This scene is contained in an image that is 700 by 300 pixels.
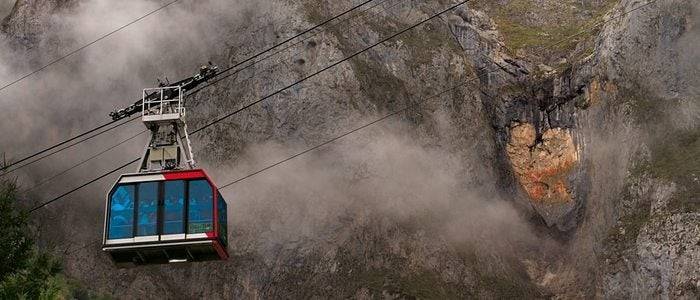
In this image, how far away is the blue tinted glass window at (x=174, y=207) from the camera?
118ft

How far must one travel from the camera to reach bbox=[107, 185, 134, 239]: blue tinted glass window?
35969mm

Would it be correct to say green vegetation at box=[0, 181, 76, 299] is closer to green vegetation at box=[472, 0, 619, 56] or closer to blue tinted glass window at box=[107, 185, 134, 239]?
blue tinted glass window at box=[107, 185, 134, 239]

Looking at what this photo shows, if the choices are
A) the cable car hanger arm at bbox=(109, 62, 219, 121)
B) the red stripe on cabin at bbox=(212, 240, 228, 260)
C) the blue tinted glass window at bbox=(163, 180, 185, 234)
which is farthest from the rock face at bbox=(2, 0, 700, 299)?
the blue tinted glass window at bbox=(163, 180, 185, 234)

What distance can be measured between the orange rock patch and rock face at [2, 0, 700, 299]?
0.59 feet

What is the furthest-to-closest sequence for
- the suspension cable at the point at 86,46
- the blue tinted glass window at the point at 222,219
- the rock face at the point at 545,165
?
the suspension cable at the point at 86,46
the rock face at the point at 545,165
the blue tinted glass window at the point at 222,219

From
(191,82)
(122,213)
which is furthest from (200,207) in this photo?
(191,82)

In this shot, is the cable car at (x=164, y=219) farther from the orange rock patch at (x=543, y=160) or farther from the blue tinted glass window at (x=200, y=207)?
the orange rock patch at (x=543, y=160)

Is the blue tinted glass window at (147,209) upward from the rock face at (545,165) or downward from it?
downward

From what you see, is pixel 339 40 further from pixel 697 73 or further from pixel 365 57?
pixel 697 73

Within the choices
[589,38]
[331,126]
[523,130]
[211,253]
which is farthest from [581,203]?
[211,253]

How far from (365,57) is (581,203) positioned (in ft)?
87.0

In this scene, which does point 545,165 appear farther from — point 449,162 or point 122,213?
point 122,213

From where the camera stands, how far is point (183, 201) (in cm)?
3644

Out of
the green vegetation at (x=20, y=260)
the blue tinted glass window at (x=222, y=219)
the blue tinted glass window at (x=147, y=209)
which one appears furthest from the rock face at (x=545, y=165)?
the green vegetation at (x=20, y=260)
